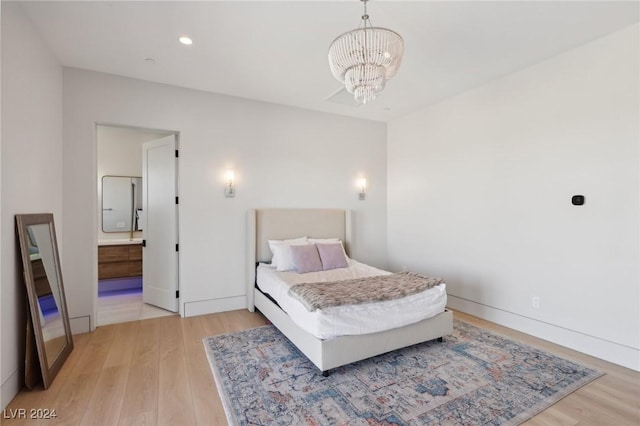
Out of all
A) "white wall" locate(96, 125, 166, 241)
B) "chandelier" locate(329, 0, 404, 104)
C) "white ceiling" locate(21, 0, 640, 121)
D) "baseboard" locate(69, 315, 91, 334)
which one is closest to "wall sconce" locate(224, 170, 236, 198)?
"white ceiling" locate(21, 0, 640, 121)

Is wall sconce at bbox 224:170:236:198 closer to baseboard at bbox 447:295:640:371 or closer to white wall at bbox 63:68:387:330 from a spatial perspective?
white wall at bbox 63:68:387:330

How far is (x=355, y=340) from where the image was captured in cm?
253

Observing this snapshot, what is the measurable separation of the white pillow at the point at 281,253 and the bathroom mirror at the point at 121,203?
10.7ft

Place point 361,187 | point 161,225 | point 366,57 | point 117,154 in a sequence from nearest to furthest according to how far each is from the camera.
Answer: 1. point 366,57
2. point 161,225
3. point 361,187
4. point 117,154

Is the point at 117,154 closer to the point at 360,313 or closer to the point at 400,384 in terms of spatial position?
the point at 360,313

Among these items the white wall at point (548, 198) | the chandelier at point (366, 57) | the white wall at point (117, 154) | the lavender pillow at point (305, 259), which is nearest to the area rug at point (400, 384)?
the white wall at point (548, 198)

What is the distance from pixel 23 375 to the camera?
7.57 ft

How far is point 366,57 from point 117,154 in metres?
5.40

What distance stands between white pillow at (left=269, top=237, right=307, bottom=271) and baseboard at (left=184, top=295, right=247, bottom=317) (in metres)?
0.74

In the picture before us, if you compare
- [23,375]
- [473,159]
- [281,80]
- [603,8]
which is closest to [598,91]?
[603,8]

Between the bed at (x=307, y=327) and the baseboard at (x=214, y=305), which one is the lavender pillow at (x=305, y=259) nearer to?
the bed at (x=307, y=327)

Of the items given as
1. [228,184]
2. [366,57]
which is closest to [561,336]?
[366,57]

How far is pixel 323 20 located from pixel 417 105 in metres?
2.54

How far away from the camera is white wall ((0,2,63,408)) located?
209cm
